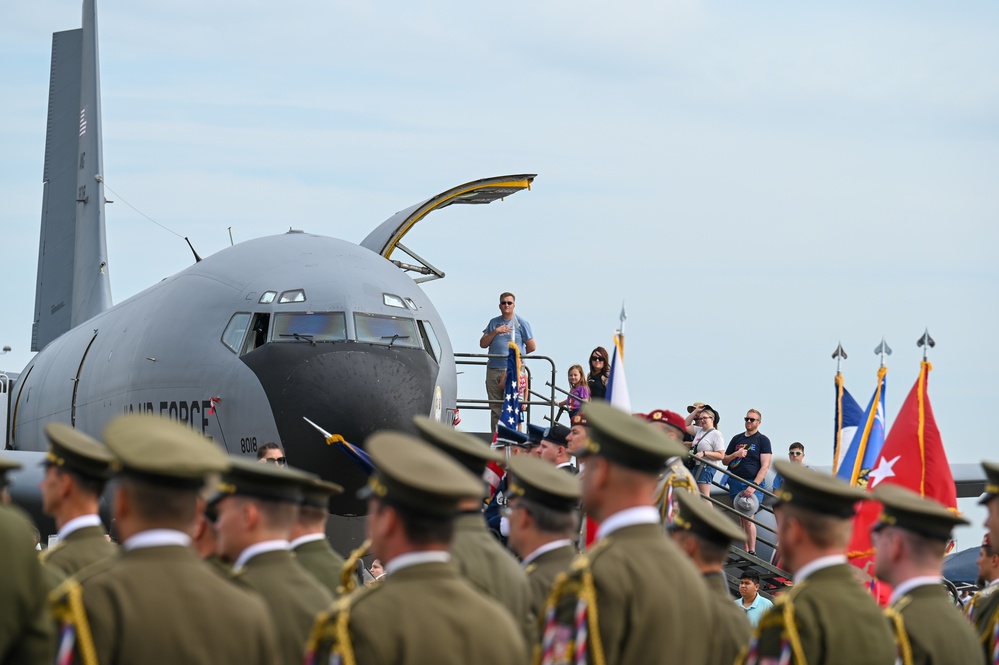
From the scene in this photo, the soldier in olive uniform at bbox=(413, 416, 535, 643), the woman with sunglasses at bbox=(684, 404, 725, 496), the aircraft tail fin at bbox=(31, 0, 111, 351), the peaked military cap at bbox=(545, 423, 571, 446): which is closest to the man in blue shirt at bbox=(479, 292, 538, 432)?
the woman with sunglasses at bbox=(684, 404, 725, 496)

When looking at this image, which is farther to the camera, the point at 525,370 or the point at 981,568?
the point at 525,370

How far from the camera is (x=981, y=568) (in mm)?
7852

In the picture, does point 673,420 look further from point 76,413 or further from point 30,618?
point 76,413

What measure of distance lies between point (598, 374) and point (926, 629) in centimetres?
1015

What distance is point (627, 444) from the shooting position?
192 inches

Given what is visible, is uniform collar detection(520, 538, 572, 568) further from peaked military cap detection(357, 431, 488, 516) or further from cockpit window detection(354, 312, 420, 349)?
cockpit window detection(354, 312, 420, 349)

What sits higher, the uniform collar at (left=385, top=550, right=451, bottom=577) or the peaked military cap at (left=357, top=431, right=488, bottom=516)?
the peaked military cap at (left=357, top=431, right=488, bottom=516)

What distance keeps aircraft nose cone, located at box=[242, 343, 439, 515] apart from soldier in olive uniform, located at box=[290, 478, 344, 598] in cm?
693

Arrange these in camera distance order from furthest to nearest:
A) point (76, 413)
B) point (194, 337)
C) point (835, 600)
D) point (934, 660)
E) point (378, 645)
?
point (76, 413) < point (194, 337) < point (934, 660) < point (835, 600) < point (378, 645)

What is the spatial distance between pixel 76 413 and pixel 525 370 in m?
5.59

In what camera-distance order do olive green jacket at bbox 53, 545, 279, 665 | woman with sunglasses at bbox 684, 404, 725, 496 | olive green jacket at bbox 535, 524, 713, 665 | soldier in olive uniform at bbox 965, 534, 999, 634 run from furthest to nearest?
1. woman with sunglasses at bbox 684, 404, 725, 496
2. soldier in olive uniform at bbox 965, 534, 999, 634
3. olive green jacket at bbox 535, 524, 713, 665
4. olive green jacket at bbox 53, 545, 279, 665

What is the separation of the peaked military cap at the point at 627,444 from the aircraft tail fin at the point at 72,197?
69.6ft

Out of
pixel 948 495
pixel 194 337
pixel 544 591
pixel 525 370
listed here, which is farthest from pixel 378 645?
pixel 525 370

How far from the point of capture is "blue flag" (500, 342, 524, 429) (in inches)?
609
